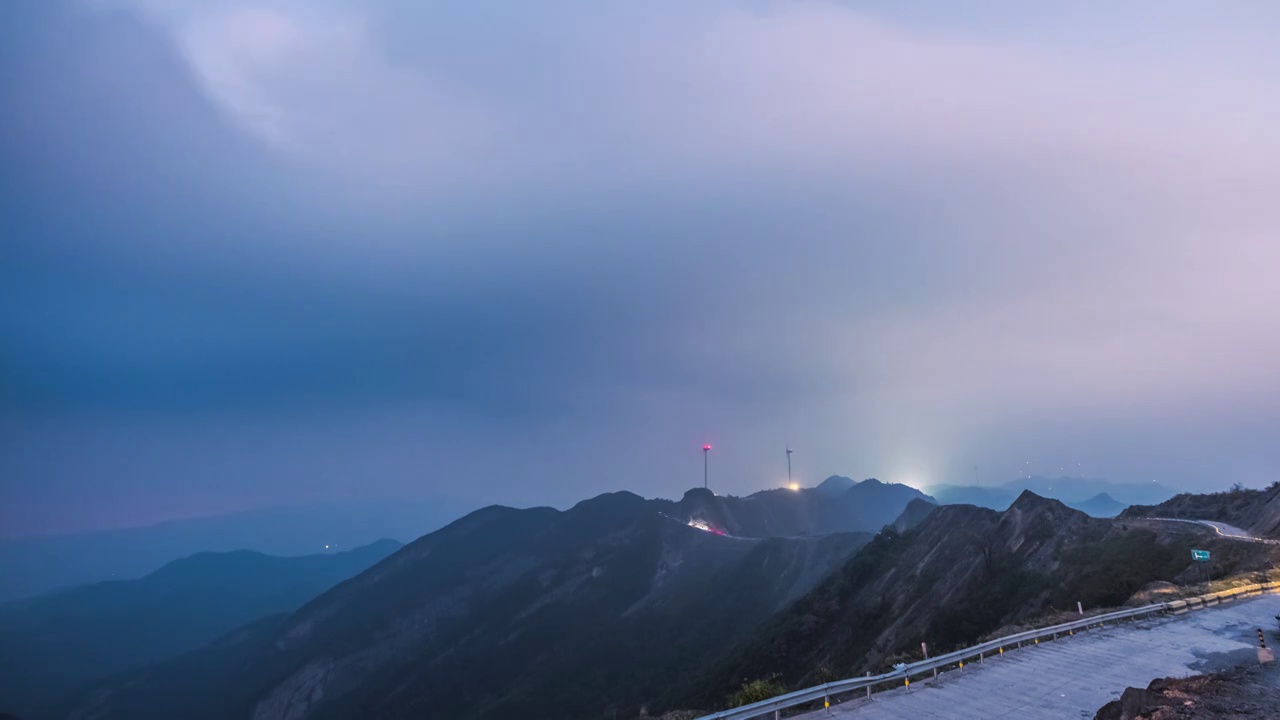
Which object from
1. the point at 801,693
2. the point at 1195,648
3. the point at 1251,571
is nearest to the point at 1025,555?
the point at 1251,571

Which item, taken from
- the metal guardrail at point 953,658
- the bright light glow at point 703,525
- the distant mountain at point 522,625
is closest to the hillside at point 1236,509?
the metal guardrail at point 953,658

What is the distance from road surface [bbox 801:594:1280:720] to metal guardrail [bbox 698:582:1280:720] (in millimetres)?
411

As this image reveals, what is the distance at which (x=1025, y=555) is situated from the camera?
55.9 m

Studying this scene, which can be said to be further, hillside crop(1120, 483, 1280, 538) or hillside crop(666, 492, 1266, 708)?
hillside crop(1120, 483, 1280, 538)

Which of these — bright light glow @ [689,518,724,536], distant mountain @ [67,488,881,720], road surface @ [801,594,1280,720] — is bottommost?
distant mountain @ [67,488,881,720]

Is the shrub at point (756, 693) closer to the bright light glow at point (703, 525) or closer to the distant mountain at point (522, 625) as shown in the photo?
the distant mountain at point (522, 625)

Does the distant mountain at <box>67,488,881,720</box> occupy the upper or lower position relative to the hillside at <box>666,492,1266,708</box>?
lower

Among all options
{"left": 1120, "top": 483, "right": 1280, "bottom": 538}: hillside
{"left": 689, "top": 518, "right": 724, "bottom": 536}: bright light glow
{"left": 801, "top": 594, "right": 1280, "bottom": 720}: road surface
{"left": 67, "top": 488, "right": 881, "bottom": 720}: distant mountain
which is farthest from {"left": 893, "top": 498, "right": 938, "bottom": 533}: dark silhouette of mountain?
{"left": 801, "top": 594, "right": 1280, "bottom": 720}: road surface

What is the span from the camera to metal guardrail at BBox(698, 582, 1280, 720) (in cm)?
1414

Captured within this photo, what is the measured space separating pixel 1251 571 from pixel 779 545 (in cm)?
10115

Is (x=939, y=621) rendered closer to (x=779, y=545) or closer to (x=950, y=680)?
(x=950, y=680)

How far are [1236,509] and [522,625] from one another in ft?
398

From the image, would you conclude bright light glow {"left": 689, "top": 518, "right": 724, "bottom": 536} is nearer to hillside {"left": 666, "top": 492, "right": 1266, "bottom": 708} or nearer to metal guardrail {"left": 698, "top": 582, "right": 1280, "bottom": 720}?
hillside {"left": 666, "top": 492, "right": 1266, "bottom": 708}

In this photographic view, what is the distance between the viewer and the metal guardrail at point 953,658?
14.1 metres
